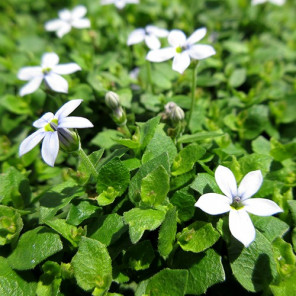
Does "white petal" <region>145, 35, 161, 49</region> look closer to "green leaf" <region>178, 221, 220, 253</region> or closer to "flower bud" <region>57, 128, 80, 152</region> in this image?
"flower bud" <region>57, 128, 80, 152</region>

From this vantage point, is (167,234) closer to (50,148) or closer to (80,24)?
(50,148)

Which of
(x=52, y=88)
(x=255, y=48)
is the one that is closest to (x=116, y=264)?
(x=52, y=88)

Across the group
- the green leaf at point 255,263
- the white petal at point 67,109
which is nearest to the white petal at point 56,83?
the white petal at point 67,109

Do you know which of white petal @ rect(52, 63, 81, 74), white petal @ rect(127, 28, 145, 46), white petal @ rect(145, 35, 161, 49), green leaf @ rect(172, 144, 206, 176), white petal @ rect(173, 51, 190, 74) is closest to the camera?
green leaf @ rect(172, 144, 206, 176)

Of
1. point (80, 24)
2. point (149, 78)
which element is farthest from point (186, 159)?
point (80, 24)

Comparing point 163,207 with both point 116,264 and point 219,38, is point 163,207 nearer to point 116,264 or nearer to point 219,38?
point 116,264

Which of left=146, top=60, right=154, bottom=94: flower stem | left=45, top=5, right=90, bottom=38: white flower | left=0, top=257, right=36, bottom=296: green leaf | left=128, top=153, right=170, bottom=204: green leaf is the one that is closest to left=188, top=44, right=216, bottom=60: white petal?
left=146, top=60, right=154, bottom=94: flower stem
